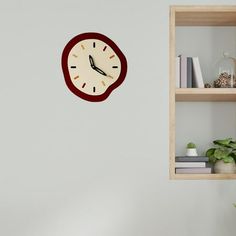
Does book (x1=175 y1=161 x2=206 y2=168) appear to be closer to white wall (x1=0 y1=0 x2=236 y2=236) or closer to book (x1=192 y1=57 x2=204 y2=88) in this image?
white wall (x1=0 y1=0 x2=236 y2=236)

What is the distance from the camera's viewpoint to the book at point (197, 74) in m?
3.54

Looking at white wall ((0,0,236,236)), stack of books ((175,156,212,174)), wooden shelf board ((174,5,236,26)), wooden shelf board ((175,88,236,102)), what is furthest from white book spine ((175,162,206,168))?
wooden shelf board ((174,5,236,26))

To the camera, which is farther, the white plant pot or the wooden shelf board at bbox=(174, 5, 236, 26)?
the white plant pot

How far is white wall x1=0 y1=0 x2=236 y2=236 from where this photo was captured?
342 centimetres

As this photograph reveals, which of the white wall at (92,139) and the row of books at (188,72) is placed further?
the row of books at (188,72)

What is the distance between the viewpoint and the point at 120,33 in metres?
3.46

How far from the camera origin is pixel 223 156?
3.49 meters

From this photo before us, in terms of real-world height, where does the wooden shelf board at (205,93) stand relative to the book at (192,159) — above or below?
above

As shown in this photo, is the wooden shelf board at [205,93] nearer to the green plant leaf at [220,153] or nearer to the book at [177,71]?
the book at [177,71]

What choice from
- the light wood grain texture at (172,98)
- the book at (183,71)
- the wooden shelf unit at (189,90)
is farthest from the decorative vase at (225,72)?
the light wood grain texture at (172,98)

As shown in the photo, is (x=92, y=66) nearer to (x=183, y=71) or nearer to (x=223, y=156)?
(x=183, y=71)

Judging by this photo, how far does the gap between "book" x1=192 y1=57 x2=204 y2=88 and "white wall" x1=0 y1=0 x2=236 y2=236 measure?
0.65ft

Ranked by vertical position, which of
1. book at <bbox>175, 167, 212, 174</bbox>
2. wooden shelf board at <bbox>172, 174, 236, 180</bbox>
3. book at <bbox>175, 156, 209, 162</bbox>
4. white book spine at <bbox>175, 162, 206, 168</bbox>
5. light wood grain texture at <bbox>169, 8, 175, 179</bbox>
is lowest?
wooden shelf board at <bbox>172, 174, 236, 180</bbox>

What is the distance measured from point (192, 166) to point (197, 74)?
0.55m
